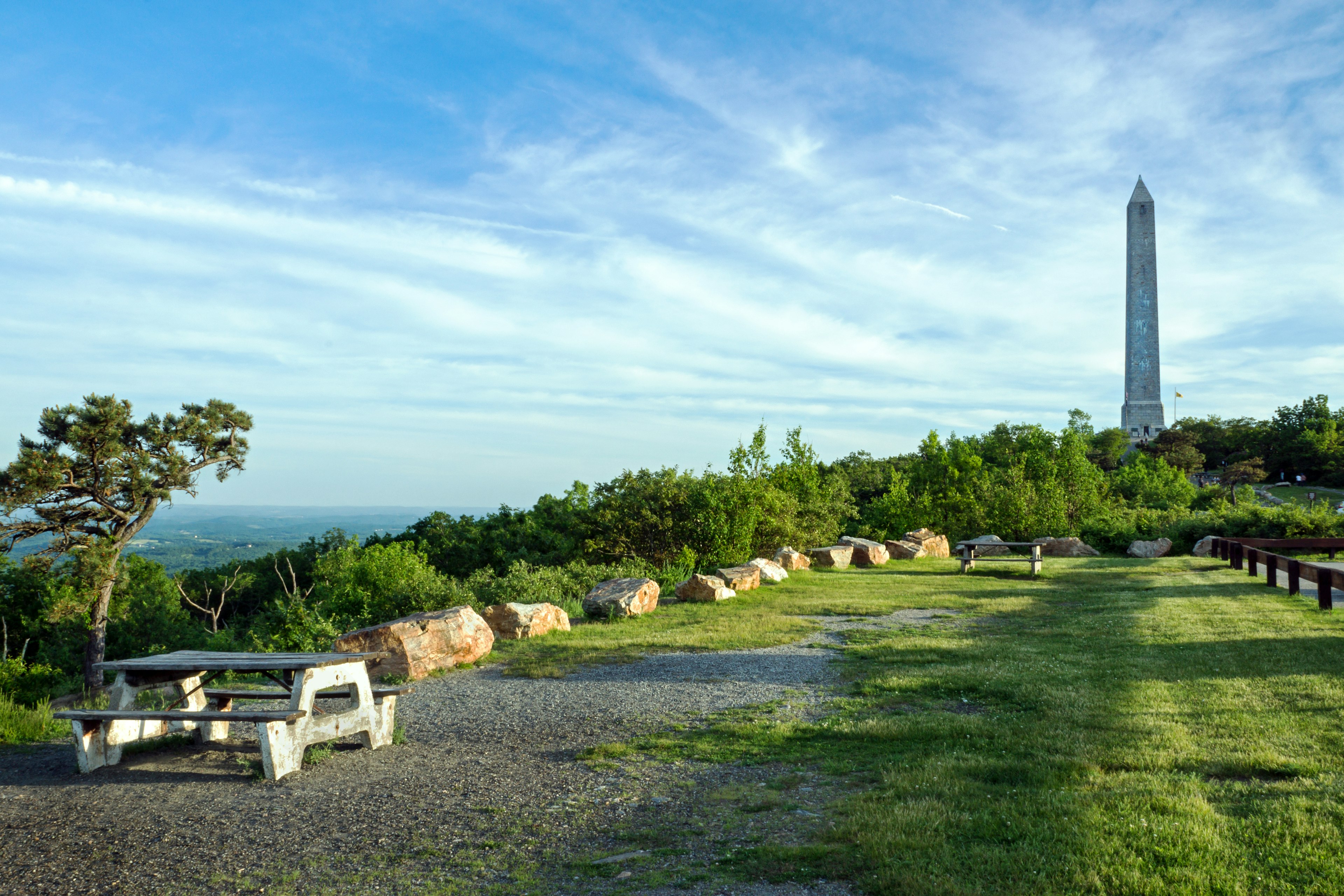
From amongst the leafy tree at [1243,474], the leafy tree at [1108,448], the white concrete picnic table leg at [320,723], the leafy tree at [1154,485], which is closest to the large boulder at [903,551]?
the leafy tree at [1154,485]

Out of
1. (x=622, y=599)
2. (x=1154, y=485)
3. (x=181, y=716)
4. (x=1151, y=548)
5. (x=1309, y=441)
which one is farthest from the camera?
(x=1309, y=441)

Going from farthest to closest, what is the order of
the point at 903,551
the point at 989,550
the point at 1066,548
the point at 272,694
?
1. the point at 989,550
2. the point at 1066,548
3. the point at 903,551
4. the point at 272,694

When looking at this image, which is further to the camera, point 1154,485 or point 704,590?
point 1154,485

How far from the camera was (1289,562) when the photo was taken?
11.7 metres

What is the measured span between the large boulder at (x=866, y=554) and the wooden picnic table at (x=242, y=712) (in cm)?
1543

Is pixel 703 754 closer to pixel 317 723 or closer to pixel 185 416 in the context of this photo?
pixel 317 723

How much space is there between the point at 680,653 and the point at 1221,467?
2384 inches

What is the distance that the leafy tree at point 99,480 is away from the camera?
10648 millimetres

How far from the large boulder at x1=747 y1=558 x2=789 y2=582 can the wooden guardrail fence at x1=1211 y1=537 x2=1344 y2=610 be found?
317 inches

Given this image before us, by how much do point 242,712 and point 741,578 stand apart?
999 centimetres

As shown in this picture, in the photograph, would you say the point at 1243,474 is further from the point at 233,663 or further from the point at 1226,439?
the point at 233,663

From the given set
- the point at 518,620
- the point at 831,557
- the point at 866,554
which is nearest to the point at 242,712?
the point at 518,620

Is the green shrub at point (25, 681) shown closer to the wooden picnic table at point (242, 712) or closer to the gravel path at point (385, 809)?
the gravel path at point (385, 809)

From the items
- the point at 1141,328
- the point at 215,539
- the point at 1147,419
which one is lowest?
the point at 215,539
